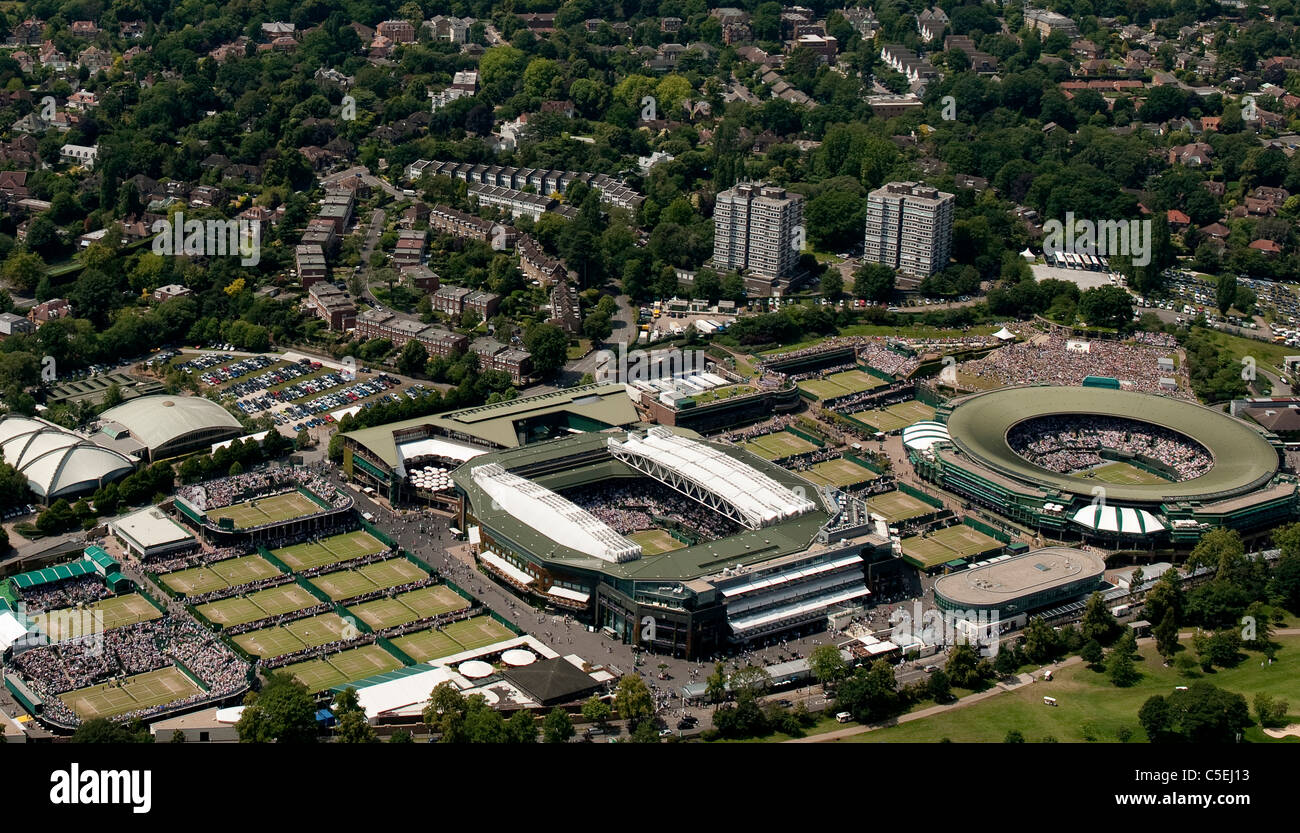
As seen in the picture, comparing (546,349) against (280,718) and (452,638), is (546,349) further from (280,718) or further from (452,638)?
(280,718)

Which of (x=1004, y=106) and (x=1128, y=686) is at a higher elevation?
(x=1004, y=106)

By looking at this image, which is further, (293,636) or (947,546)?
(947,546)

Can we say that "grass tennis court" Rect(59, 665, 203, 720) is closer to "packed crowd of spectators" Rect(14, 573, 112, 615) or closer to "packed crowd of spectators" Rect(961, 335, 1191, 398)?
"packed crowd of spectators" Rect(14, 573, 112, 615)

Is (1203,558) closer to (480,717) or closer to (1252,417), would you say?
(1252,417)

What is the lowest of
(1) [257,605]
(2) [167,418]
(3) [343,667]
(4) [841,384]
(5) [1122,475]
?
(3) [343,667]

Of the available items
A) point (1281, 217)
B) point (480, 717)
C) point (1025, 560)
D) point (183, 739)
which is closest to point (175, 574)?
point (183, 739)

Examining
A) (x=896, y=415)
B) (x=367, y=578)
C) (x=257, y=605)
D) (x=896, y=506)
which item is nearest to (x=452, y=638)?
(x=367, y=578)
